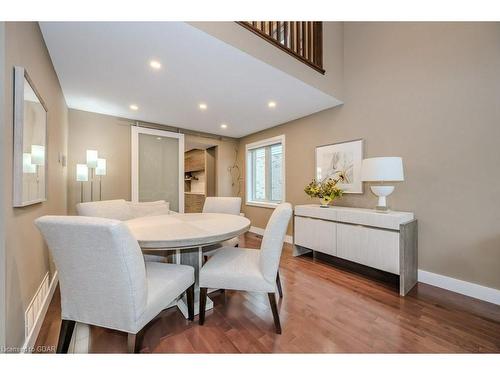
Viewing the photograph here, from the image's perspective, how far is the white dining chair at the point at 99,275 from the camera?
0.92m

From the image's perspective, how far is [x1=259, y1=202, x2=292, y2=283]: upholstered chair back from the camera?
138 centimetres

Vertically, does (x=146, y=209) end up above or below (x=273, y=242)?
above

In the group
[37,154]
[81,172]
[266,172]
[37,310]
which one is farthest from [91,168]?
[266,172]

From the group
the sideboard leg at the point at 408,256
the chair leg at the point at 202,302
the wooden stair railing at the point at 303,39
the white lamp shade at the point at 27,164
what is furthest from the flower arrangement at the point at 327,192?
the white lamp shade at the point at 27,164

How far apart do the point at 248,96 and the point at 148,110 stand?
5.45 ft

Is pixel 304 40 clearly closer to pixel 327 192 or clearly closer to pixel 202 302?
pixel 327 192

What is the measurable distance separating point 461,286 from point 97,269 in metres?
3.06

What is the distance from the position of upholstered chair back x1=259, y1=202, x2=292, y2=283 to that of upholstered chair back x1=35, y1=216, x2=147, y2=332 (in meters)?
0.76

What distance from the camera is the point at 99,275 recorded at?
3.25 feet

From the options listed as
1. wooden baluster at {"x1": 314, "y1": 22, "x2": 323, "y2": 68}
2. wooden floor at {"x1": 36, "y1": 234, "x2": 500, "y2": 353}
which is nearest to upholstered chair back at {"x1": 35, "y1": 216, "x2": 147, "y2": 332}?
wooden floor at {"x1": 36, "y1": 234, "x2": 500, "y2": 353}

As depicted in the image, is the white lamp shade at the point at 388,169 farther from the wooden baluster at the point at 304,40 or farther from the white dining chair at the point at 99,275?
the white dining chair at the point at 99,275

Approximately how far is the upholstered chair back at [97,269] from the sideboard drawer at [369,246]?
2.22 metres

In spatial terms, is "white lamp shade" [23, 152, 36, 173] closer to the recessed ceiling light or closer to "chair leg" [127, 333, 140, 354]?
"chair leg" [127, 333, 140, 354]

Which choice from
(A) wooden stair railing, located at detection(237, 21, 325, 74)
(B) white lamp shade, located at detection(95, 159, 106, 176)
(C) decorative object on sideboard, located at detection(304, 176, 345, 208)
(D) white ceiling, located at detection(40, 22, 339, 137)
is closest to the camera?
(D) white ceiling, located at detection(40, 22, 339, 137)
